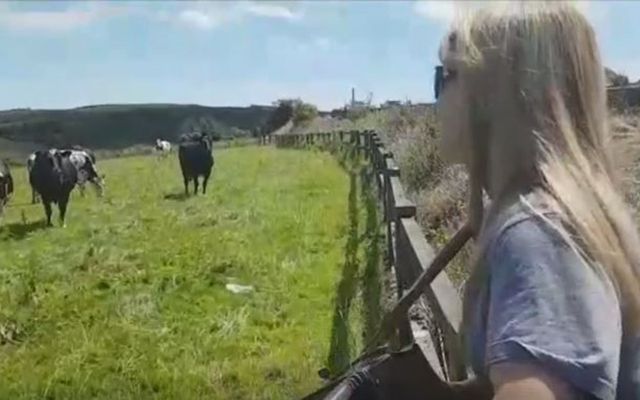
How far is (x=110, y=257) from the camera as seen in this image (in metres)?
12.1

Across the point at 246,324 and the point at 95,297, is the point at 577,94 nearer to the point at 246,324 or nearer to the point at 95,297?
the point at 246,324

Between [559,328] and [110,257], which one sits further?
[110,257]

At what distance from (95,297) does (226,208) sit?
8.45 meters

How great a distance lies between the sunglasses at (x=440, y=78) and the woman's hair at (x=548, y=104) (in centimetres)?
3

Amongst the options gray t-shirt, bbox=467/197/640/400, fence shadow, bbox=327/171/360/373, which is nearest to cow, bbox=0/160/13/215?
fence shadow, bbox=327/171/360/373

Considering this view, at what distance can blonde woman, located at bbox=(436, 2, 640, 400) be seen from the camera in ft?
4.56

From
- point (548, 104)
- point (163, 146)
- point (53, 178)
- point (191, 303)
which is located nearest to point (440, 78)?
point (548, 104)

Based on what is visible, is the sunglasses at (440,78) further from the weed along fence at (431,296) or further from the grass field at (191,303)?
the grass field at (191,303)

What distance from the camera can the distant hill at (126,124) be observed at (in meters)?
41.4

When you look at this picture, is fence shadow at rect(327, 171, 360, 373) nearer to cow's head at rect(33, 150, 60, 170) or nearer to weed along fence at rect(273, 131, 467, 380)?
weed along fence at rect(273, 131, 467, 380)

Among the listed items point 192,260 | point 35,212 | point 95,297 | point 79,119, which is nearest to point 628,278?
point 95,297

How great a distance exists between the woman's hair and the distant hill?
34.7m

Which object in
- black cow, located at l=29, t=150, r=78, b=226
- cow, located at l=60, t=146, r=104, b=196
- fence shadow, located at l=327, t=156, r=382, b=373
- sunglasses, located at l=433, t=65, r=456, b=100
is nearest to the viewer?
sunglasses, located at l=433, t=65, r=456, b=100

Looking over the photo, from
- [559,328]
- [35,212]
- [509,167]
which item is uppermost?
[509,167]
